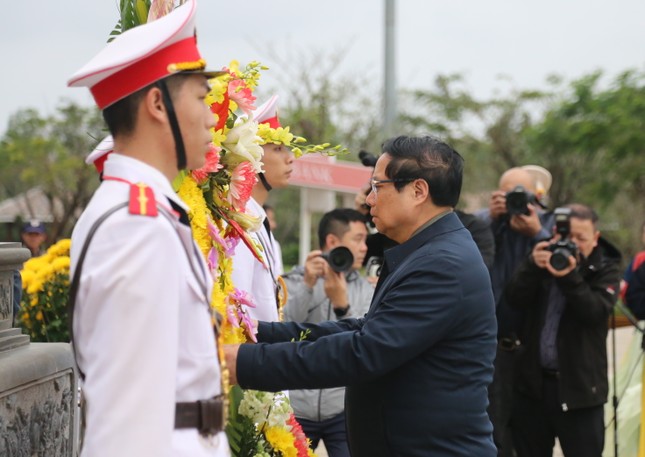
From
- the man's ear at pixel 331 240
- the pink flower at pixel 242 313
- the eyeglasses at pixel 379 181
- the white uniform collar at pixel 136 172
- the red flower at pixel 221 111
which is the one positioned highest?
the red flower at pixel 221 111

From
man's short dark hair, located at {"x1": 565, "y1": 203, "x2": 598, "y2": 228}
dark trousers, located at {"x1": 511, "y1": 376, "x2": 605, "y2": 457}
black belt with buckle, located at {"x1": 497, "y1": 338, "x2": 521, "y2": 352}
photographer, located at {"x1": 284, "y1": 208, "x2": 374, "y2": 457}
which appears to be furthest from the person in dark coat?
man's short dark hair, located at {"x1": 565, "y1": 203, "x2": 598, "y2": 228}

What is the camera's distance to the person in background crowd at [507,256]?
6.30 m

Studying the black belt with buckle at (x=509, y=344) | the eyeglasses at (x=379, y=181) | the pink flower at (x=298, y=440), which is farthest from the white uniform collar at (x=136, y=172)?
the black belt with buckle at (x=509, y=344)

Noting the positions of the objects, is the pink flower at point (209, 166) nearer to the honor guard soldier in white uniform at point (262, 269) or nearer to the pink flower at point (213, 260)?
the pink flower at point (213, 260)

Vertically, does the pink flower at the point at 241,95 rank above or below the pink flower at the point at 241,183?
above

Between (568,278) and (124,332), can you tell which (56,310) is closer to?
(568,278)

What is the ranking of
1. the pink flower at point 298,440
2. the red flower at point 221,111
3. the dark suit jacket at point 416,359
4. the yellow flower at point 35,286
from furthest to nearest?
the yellow flower at point 35,286
the pink flower at point 298,440
the red flower at point 221,111
the dark suit jacket at point 416,359

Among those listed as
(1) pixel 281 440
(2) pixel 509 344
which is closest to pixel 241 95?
(1) pixel 281 440

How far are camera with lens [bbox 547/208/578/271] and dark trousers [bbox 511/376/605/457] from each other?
73 centimetres

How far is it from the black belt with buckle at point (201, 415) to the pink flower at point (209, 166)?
0.97 metres

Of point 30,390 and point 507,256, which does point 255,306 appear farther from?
point 507,256

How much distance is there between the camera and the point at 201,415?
2.26 metres

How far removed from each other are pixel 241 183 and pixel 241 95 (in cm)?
29

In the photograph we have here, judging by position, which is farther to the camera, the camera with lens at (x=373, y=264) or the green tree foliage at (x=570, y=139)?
the green tree foliage at (x=570, y=139)
